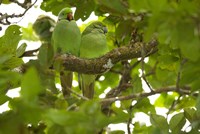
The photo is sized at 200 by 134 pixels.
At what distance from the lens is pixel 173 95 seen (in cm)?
400

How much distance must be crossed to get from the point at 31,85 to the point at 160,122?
3.59 ft

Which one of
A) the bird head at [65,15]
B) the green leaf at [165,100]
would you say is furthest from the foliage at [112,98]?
the green leaf at [165,100]

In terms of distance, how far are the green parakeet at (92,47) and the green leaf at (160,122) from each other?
1.43 m

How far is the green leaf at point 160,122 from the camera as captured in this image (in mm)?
2080

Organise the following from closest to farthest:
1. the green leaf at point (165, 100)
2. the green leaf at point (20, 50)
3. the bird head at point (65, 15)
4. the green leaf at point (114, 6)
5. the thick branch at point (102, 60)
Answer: the green leaf at point (114, 6), the green leaf at point (20, 50), the thick branch at point (102, 60), the bird head at point (65, 15), the green leaf at point (165, 100)

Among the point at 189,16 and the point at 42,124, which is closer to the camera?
the point at 189,16

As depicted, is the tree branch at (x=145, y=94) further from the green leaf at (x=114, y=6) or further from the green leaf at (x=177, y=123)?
the green leaf at (x=114, y=6)

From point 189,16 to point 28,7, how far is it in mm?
1703

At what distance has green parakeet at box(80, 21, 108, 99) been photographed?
3525 mm

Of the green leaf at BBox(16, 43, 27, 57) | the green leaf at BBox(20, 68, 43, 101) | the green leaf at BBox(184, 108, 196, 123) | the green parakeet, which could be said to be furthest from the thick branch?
the green leaf at BBox(20, 68, 43, 101)

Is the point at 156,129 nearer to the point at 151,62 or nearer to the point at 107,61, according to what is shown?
the point at 107,61

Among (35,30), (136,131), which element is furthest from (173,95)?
(35,30)

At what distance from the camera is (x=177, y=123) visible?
215 cm

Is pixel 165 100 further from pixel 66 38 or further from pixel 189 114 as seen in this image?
pixel 189 114
